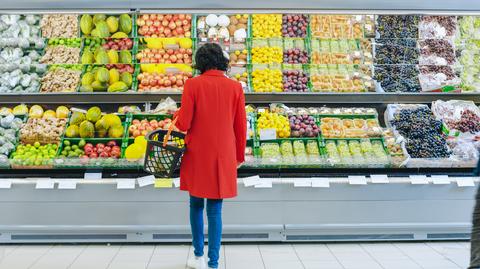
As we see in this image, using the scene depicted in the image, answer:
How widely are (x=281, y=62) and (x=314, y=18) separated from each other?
2.10ft

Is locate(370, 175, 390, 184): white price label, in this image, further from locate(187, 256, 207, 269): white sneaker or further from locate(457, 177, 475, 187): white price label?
locate(187, 256, 207, 269): white sneaker

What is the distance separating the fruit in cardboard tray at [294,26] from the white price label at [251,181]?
5.70ft

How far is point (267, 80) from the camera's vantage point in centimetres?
514

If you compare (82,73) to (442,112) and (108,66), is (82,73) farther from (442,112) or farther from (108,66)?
(442,112)

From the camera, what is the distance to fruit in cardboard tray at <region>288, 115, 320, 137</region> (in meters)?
4.81

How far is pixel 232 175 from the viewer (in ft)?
11.7

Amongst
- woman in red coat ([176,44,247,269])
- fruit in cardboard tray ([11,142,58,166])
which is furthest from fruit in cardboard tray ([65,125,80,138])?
woman in red coat ([176,44,247,269])

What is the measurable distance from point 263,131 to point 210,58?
1.38 m

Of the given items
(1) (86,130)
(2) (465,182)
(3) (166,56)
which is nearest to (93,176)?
(1) (86,130)

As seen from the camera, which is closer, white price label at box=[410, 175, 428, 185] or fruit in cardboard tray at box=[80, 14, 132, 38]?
white price label at box=[410, 175, 428, 185]

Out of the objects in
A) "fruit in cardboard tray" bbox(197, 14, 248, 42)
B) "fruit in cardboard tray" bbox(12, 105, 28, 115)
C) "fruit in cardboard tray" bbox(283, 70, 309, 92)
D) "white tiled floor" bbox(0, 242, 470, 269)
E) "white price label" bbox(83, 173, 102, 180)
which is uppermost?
"fruit in cardboard tray" bbox(197, 14, 248, 42)

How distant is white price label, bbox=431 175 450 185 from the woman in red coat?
1.99 metres

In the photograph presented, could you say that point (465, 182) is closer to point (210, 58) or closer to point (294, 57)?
point (294, 57)

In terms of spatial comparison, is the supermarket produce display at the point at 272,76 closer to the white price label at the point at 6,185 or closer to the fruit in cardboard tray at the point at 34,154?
the fruit in cardboard tray at the point at 34,154
